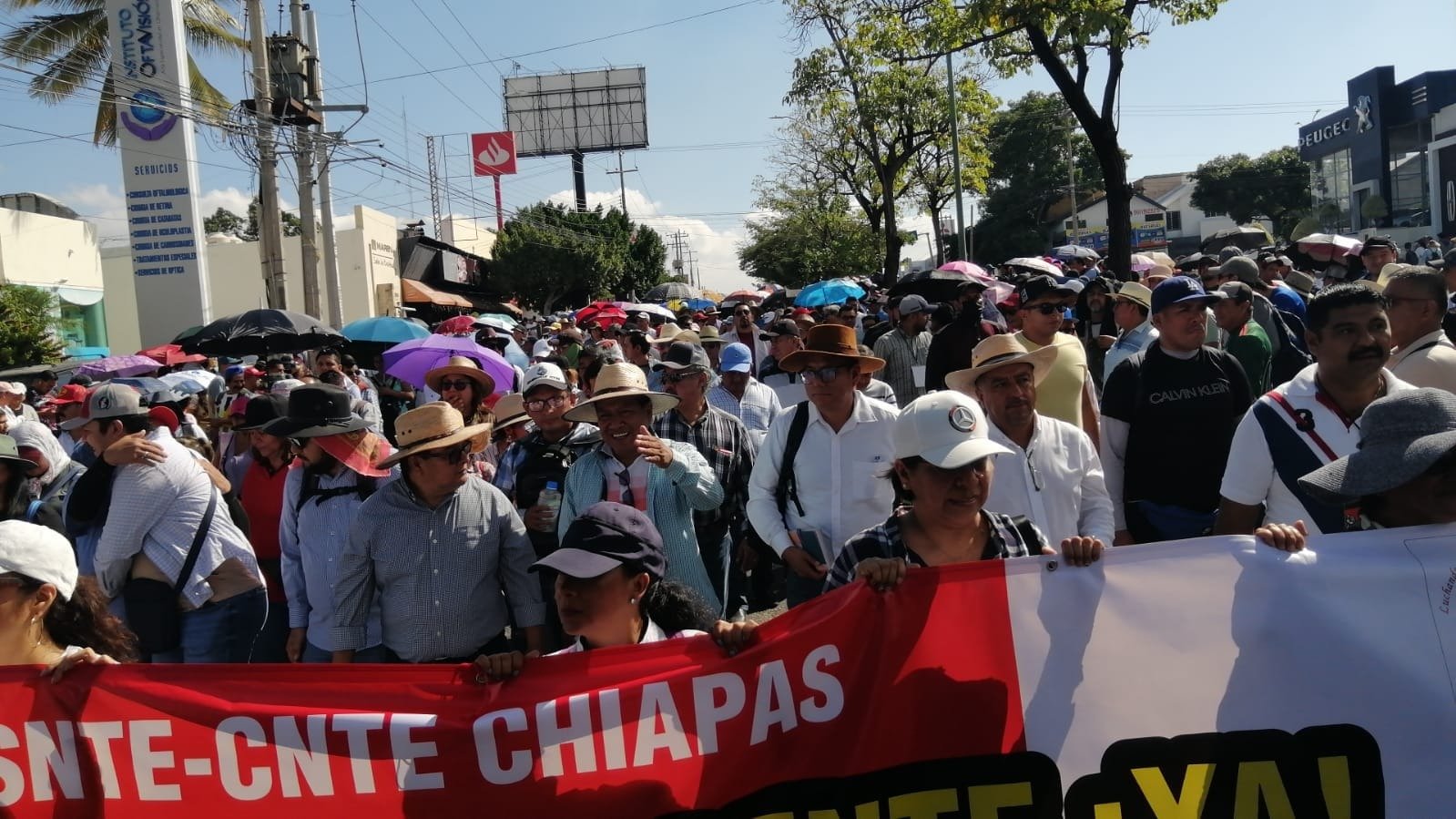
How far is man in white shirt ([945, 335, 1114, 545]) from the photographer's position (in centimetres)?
396

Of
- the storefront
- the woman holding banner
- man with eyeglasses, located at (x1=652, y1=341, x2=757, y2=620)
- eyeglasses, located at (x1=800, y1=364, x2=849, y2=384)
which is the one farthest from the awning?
the woman holding banner

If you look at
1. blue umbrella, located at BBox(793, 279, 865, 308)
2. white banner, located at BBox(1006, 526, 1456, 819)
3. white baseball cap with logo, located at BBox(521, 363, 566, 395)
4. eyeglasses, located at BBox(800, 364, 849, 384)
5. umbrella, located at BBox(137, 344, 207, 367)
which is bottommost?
white banner, located at BBox(1006, 526, 1456, 819)

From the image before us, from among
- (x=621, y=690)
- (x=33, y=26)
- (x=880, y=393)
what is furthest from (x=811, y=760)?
(x=33, y=26)

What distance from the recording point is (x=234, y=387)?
1322cm

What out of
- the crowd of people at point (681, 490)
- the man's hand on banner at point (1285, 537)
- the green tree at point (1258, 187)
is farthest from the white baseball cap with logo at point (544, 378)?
the green tree at point (1258, 187)

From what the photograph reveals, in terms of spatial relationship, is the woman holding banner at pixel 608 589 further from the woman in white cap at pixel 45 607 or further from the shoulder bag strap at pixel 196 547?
the shoulder bag strap at pixel 196 547

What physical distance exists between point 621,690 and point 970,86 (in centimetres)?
3189

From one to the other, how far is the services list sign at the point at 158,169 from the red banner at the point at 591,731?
78.3ft

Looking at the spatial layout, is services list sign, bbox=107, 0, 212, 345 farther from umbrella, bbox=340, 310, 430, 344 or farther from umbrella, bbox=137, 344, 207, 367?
umbrella, bbox=340, 310, 430, 344

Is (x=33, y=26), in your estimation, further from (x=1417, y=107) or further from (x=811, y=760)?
(x=1417, y=107)

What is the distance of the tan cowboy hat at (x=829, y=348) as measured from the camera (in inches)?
185

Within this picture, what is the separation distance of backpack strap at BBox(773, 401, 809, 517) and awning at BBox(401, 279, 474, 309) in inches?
1884

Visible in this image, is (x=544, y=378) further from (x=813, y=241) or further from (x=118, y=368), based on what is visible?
(x=813, y=241)

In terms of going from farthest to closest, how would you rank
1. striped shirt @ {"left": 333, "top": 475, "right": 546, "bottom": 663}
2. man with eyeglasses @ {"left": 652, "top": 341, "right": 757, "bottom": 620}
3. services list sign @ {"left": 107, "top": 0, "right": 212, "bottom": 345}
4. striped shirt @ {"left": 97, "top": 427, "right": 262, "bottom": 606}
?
services list sign @ {"left": 107, "top": 0, "right": 212, "bottom": 345}
man with eyeglasses @ {"left": 652, "top": 341, "right": 757, "bottom": 620}
striped shirt @ {"left": 97, "top": 427, "right": 262, "bottom": 606}
striped shirt @ {"left": 333, "top": 475, "right": 546, "bottom": 663}
